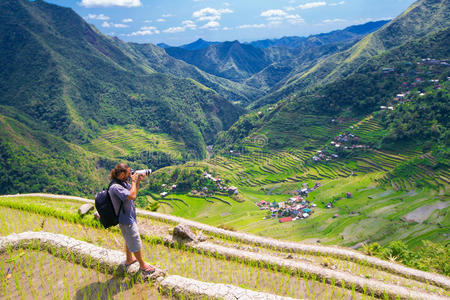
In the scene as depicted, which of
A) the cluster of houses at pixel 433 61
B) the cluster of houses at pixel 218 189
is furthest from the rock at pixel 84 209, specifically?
the cluster of houses at pixel 433 61

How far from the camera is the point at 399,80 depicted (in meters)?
84.5

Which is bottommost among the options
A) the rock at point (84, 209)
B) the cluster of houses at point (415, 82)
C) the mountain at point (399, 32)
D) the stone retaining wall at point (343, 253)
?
the stone retaining wall at point (343, 253)

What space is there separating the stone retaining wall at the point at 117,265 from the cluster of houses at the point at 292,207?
1723 inches

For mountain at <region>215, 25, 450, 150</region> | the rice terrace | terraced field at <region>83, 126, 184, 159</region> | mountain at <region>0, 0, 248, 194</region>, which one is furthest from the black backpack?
terraced field at <region>83, 126, 184, 159</region>

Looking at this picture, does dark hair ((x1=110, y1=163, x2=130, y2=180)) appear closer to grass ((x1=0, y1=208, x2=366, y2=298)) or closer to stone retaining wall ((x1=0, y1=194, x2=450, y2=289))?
grass ((x1=0, y1=208, x2=366, y2=298))

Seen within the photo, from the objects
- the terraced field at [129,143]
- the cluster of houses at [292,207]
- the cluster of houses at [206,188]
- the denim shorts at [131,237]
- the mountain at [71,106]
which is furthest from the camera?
the terraced field at [129,143]

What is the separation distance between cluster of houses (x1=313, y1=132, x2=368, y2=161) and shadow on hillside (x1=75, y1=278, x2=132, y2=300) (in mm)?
69735

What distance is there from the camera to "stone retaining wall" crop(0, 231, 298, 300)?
482cm

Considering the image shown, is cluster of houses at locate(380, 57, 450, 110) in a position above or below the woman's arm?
above

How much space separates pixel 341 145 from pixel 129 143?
98.9 meters

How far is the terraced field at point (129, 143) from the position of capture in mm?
119000

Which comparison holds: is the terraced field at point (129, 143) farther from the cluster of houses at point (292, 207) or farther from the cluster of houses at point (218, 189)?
the cluster of houses at point (292, 207)

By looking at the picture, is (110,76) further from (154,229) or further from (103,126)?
(154,229)

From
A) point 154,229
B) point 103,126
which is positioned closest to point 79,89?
point 103,126
